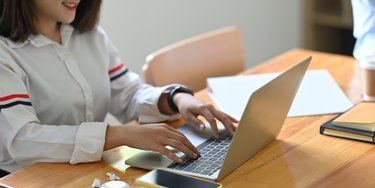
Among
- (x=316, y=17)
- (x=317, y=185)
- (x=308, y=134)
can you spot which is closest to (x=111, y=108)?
(x=308, y=134)

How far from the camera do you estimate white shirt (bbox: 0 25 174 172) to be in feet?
4.90

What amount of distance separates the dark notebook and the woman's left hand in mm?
216

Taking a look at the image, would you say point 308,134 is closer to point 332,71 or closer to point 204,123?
point 204,123

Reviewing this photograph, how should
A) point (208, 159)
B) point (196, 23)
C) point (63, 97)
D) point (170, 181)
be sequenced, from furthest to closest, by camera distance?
point (196, 23)
point (63, 97)
point (208, 159)
point (170, 181)

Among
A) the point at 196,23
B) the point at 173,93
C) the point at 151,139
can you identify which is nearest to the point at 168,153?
the point at 151,139

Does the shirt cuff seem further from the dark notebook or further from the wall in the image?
the wall

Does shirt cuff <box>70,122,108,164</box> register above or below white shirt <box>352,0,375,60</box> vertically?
below

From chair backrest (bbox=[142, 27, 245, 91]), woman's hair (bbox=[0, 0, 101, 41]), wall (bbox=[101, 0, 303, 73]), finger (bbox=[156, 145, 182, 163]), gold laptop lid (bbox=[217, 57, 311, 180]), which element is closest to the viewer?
gold laptop lid (bbox=[217, 57, 311, 180])

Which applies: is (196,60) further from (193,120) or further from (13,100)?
(13,100)

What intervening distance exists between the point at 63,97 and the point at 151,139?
345 millimetres

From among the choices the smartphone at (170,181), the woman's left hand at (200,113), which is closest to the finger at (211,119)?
the woman's left hand at (200,113)

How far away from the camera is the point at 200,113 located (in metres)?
1.64

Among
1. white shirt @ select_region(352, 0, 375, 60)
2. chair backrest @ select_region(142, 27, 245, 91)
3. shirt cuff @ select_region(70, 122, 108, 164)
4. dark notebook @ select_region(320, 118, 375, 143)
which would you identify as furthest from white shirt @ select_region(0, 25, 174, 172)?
white shirt @ select_region(352, 0, 375, 60)

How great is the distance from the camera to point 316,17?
359 centimetres
